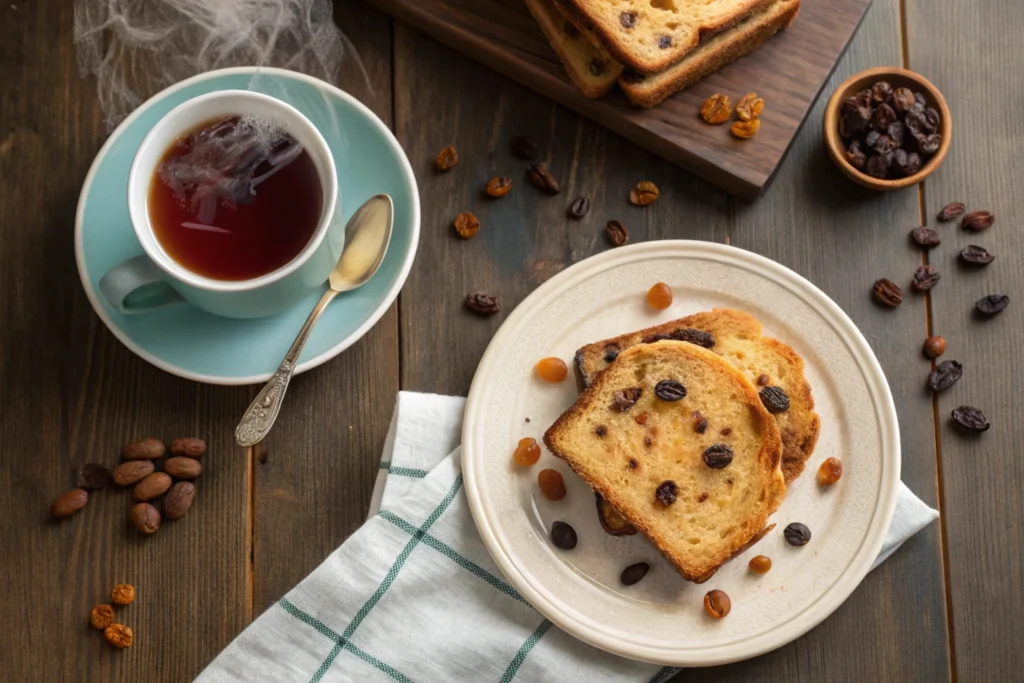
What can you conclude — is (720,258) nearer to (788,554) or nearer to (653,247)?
(653,247)

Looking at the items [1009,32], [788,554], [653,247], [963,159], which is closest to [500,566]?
[788,554]

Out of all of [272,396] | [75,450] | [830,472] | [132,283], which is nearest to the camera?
[132,283]

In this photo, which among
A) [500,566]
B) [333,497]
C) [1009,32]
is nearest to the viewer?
[500,566]

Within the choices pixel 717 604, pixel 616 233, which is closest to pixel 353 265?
pixel 616 233

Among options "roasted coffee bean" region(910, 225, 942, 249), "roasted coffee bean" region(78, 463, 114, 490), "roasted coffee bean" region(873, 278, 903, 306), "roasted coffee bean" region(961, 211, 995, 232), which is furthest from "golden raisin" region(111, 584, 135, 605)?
"roasted coffee bean" region(961, 211, 995, 232)

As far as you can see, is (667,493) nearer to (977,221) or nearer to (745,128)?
(745,128)

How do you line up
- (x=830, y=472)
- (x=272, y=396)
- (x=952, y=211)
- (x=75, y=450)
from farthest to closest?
1. (x=952, y=211)
2. (x=75, y=450)
3. (x=830, y=472)
4. (x=272, y=396)

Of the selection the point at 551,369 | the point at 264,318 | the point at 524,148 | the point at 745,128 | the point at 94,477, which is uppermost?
the point at 745,128
